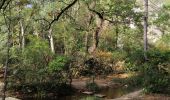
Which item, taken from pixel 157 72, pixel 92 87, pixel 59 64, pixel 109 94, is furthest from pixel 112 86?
pixel 157 72

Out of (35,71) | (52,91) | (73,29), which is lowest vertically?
(52,91)

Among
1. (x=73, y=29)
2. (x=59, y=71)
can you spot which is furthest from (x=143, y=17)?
(x=73, y=29)

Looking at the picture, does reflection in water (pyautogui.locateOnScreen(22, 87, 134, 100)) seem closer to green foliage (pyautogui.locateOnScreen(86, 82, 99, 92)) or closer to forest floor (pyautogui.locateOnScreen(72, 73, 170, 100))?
green foliage (pyautogui.locateOnScreen(86, 82, 99, 92))

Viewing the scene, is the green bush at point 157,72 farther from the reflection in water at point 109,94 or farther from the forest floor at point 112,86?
the reflection in water at point 109,94

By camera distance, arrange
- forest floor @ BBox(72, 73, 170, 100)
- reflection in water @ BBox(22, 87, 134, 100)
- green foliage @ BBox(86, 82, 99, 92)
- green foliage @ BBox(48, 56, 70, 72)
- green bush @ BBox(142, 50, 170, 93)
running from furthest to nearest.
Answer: green foliage @ BBox(86, 82, 99, 92) → green foliage @ BBox(48, 56, 70, 72) → reflection in water @ BBox(22, 87, 134, 100) → green bush @ BBox(142, 50, 170, 93) → forest floor @ BBox(72, 73, 170, 100)

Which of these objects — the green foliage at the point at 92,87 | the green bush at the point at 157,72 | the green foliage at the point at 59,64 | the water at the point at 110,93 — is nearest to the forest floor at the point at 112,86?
the green foliage at the point at 92,87

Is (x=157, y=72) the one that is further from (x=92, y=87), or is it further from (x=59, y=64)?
(x=59, y=64)

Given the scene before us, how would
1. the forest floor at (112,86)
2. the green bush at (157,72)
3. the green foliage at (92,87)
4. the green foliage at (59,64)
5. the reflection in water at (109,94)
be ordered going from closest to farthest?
the forest floor at (112,86), the green bush at (157,72), the reflection in water at (109,94), the green foliage at (59,64), the green foliage at (92,87)

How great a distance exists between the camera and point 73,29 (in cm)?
2431

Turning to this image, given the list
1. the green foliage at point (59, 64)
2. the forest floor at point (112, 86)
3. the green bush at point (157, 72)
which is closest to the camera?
the forest floor at point (112, 86)

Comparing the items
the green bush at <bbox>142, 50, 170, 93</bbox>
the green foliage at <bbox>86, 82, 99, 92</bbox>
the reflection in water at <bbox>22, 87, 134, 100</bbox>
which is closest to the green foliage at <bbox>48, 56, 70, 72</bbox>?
the reflection in water at <bbox>22, 87, 134, 100</bbox>

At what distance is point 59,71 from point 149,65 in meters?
5.30

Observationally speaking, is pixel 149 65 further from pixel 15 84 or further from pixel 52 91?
pixel 15 84

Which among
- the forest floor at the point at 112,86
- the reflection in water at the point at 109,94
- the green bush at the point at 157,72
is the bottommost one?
the reflection in water at the point at 109,94
